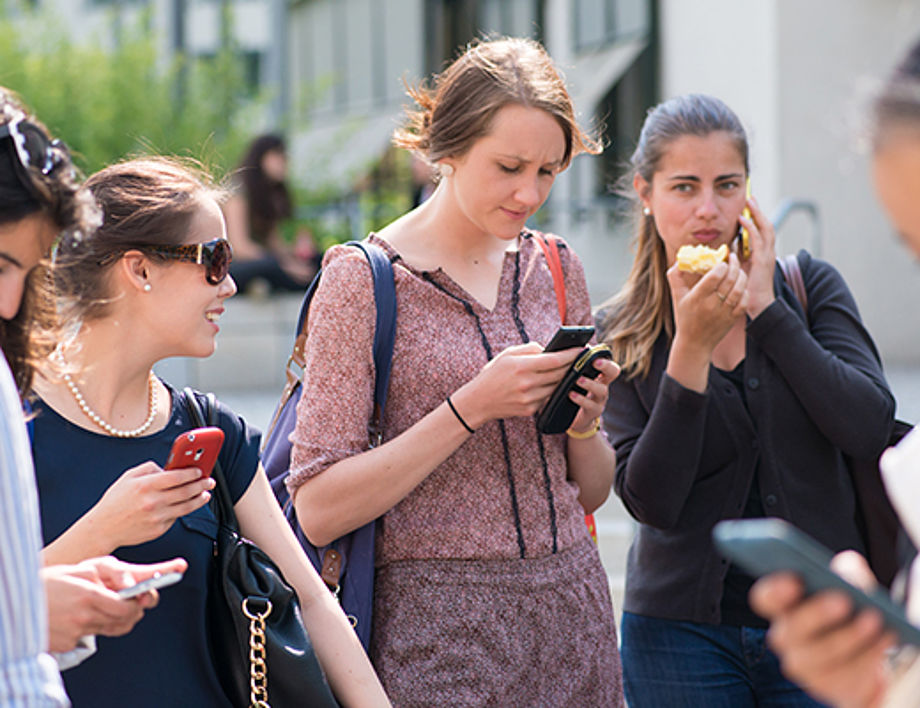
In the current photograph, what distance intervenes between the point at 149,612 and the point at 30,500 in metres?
0.87

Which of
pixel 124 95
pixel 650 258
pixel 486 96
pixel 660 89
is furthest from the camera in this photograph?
pixel 124 95

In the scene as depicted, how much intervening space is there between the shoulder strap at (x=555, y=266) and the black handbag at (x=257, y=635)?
1.06m

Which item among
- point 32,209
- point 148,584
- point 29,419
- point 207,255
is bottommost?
point 148,584

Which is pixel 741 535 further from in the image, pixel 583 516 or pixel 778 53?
pixel 778 53

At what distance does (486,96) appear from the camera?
2934 mm

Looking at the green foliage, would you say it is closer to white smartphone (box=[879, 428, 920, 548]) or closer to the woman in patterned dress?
the woman in patterned dress

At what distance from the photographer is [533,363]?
2777 mm

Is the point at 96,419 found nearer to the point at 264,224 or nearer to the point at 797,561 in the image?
the point at 797,561

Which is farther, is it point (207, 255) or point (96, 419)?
point (207, 255)

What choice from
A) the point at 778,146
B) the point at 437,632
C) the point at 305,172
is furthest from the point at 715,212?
the point at 305,172

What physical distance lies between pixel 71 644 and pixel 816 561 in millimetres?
1078

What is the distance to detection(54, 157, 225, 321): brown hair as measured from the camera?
2.66m

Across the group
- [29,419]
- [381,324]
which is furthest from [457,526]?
[29,419]

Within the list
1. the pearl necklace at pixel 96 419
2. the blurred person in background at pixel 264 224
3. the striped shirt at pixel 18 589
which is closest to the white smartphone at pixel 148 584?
the striped shirt at pixel 18 589
